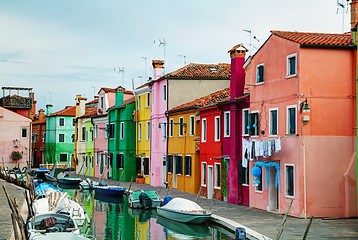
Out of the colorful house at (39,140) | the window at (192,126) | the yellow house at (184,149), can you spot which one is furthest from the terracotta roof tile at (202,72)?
the colorful house at (39,140)

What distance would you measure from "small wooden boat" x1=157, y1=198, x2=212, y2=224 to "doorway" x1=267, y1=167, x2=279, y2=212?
11.2 ft

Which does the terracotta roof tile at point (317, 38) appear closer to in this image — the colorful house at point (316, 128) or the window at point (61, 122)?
the colorful house at point (316, 128)

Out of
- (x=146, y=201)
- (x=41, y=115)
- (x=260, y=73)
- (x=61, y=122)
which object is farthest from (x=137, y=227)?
(x=41, y=115)

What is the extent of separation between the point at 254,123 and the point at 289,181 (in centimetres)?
431

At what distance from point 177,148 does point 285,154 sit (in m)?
14.7

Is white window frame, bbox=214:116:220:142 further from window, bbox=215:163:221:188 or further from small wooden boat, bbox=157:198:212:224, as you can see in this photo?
small wooden boat, bbox=157:198:212:224

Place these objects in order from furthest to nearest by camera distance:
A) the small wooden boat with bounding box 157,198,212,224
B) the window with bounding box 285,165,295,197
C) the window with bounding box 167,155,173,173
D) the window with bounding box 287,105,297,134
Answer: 1. the window with bounding box 167,155,173,173
2. the small wooden boat with bounding box 157,198,212,224
3. the window with bounding box 285,165,295,197
4. the window with bounding box 287,105,297,134

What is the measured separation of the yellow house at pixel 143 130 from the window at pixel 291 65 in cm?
2077

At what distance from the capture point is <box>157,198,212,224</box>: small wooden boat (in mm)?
22844

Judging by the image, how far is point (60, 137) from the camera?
7225 cm

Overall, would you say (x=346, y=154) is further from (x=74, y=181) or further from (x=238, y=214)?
(x=74, y=181)

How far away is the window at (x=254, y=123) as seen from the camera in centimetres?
2598

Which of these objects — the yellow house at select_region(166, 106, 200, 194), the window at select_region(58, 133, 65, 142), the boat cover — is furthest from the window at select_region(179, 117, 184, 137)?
the window at select_region(58, 133, 65, 142)

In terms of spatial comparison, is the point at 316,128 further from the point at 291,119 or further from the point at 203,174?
the point at 203,174
